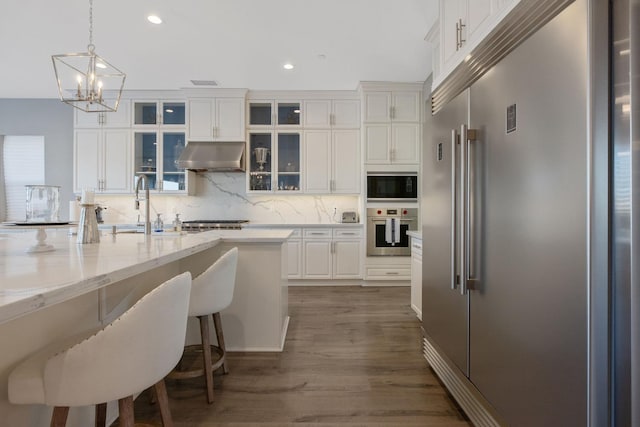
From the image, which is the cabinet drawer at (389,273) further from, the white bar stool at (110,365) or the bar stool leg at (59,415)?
the bar stool leg at (59,415)

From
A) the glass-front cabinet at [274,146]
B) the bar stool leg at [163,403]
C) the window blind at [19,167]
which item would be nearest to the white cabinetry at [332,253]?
the glass-front cabinet at [274,146]

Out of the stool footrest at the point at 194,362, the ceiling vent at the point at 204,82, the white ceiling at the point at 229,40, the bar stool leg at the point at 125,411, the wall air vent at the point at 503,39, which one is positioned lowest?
the stool footrest at the point at 194,362

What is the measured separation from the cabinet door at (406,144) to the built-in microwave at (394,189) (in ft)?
0.81

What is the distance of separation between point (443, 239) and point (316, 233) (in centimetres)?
292

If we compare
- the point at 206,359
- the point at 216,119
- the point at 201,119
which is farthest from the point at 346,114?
the point at 206,359

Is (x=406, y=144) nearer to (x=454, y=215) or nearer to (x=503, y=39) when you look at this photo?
(x=454, y=215)

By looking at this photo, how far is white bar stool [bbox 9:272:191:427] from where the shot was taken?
89cm

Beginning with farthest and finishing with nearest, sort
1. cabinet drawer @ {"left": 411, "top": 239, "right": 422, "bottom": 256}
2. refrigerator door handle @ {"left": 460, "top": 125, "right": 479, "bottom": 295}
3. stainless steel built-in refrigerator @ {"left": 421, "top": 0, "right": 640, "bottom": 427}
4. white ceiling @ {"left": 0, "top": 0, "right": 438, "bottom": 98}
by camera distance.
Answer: cabinet drawer @ {"left": 411, "top": 239, "right": 422, "bottom": 256} → white ceiling @ {"left": 0, "top": 0, "right": 438, "bottom": 98} → refrigerator door handle @ {"left": 460, "top": 125, "right": 479, "bottom": 295} → stainless steel built-in refrigerator @ {"left": 421, "top": 0, "right": 640, "bottom": 427}

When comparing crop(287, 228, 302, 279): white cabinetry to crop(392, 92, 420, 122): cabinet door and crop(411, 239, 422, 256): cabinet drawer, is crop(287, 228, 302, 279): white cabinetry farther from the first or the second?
crop(392, 92, 420, 122): cabinet door

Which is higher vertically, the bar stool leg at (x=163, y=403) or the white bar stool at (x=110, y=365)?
the white bar stool at (x=110, y=365)

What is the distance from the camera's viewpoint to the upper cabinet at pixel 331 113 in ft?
16.1

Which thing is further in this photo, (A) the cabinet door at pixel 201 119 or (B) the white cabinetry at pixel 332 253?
(A) the cabinet door at pixel 201 119

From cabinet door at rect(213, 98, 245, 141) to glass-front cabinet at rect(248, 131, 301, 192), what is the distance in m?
0.23


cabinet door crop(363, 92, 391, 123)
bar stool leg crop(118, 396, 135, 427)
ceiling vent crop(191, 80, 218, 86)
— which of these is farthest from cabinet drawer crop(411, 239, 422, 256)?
ceiling vent crop(191, 80, 218, 86)
